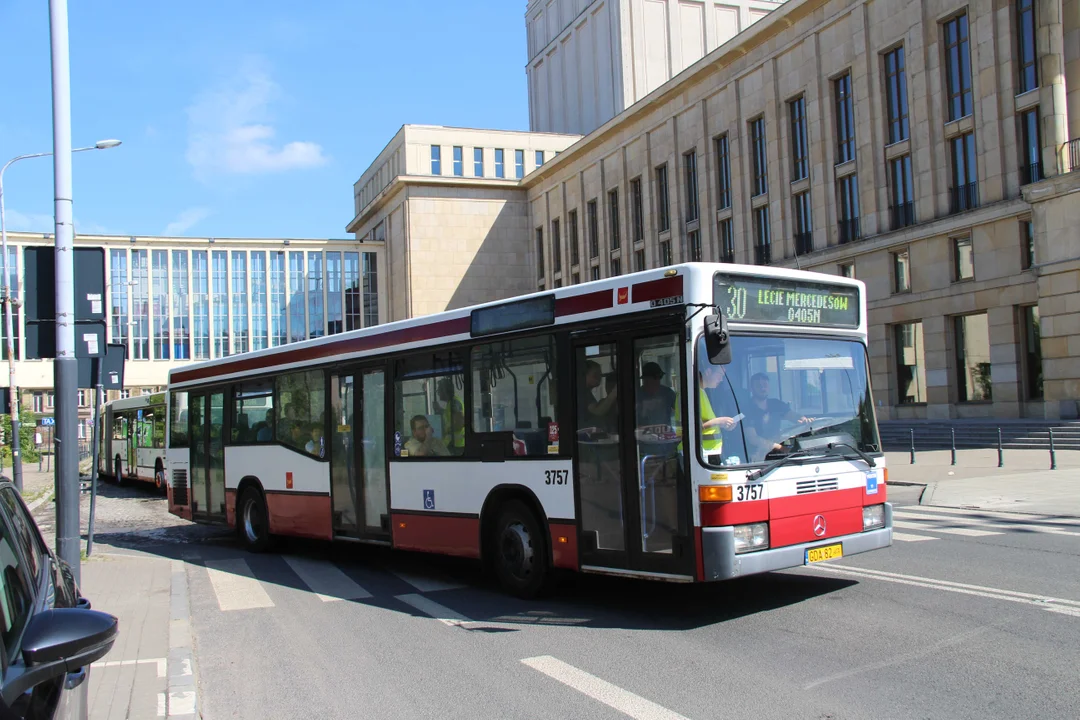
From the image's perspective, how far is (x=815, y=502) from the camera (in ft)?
24.6

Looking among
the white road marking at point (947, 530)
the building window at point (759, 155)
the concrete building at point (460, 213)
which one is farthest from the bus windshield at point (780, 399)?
the concrete building at point (460, 213)

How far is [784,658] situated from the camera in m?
6.13

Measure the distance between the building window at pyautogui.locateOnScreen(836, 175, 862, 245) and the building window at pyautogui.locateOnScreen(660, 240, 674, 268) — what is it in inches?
541

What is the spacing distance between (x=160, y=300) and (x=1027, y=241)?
69.9 meters

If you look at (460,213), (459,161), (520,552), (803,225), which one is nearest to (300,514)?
(520,552)

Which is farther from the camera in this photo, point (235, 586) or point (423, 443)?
point (235, 586)

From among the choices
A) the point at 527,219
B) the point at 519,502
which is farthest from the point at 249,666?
the point at 527,219

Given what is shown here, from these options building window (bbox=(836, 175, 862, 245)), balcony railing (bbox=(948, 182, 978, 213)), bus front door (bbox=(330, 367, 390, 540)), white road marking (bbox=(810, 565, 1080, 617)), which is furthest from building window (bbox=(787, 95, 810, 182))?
white road marking (bbox=(810, 565, 1080, 617))

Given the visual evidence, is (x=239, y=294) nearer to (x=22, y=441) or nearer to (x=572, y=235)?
(x=572, y=235)

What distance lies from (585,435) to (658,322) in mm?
1251

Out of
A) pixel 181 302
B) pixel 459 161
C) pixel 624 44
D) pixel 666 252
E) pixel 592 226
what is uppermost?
pixel 624 44

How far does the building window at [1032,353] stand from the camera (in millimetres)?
32781

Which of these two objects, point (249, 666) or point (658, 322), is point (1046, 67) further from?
point (249, 666)

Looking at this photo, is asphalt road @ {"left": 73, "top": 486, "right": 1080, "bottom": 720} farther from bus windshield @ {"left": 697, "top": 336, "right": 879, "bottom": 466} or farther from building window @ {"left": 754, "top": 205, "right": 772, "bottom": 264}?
building window @ {"left": 754, "top": 205, "right": 772, "bottom": 264}
